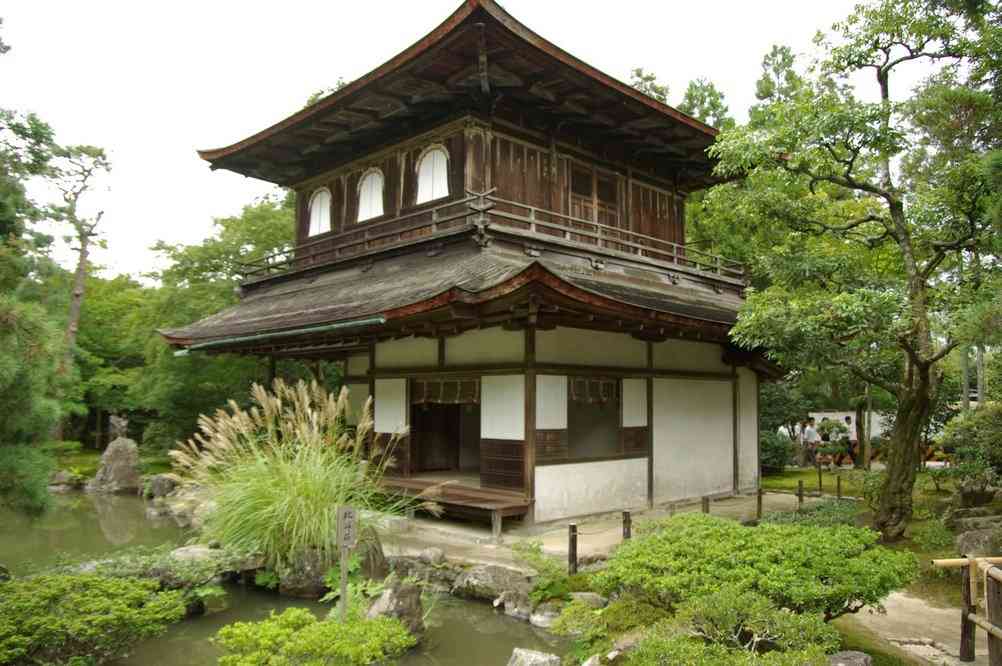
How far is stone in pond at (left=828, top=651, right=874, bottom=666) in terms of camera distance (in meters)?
4.35

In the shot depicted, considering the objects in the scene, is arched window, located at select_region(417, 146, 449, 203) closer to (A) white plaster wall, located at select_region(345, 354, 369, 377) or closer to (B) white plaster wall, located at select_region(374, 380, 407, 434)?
(B) white plaster wall, located at select_region(374, 380, 407, 434)

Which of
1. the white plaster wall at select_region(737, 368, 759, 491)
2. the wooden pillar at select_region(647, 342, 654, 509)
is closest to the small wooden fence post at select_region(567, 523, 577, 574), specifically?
the wooden pillar at select_region(647, 342, 654, 509)

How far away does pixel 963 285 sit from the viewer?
7879mm

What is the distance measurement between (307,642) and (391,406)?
7437 mm

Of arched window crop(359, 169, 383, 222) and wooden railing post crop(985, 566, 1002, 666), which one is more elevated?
arched window crop(359, 169, 383, 222)

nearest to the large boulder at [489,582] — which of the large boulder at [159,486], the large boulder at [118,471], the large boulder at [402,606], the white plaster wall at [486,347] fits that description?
the large boulder at [402,606]

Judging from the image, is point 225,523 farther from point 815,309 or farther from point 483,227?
point 815,309

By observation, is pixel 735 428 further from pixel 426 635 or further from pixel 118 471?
pixel 118 471

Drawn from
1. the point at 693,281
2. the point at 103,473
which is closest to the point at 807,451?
the point at 693,281

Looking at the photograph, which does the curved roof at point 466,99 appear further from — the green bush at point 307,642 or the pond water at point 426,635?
the green bush at point 307,642

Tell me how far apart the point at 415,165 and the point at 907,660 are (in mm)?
10108

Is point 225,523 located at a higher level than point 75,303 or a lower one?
lower

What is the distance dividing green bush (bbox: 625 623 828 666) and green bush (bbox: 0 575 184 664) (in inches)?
144

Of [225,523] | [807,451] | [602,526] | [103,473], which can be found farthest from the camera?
[807,451]
